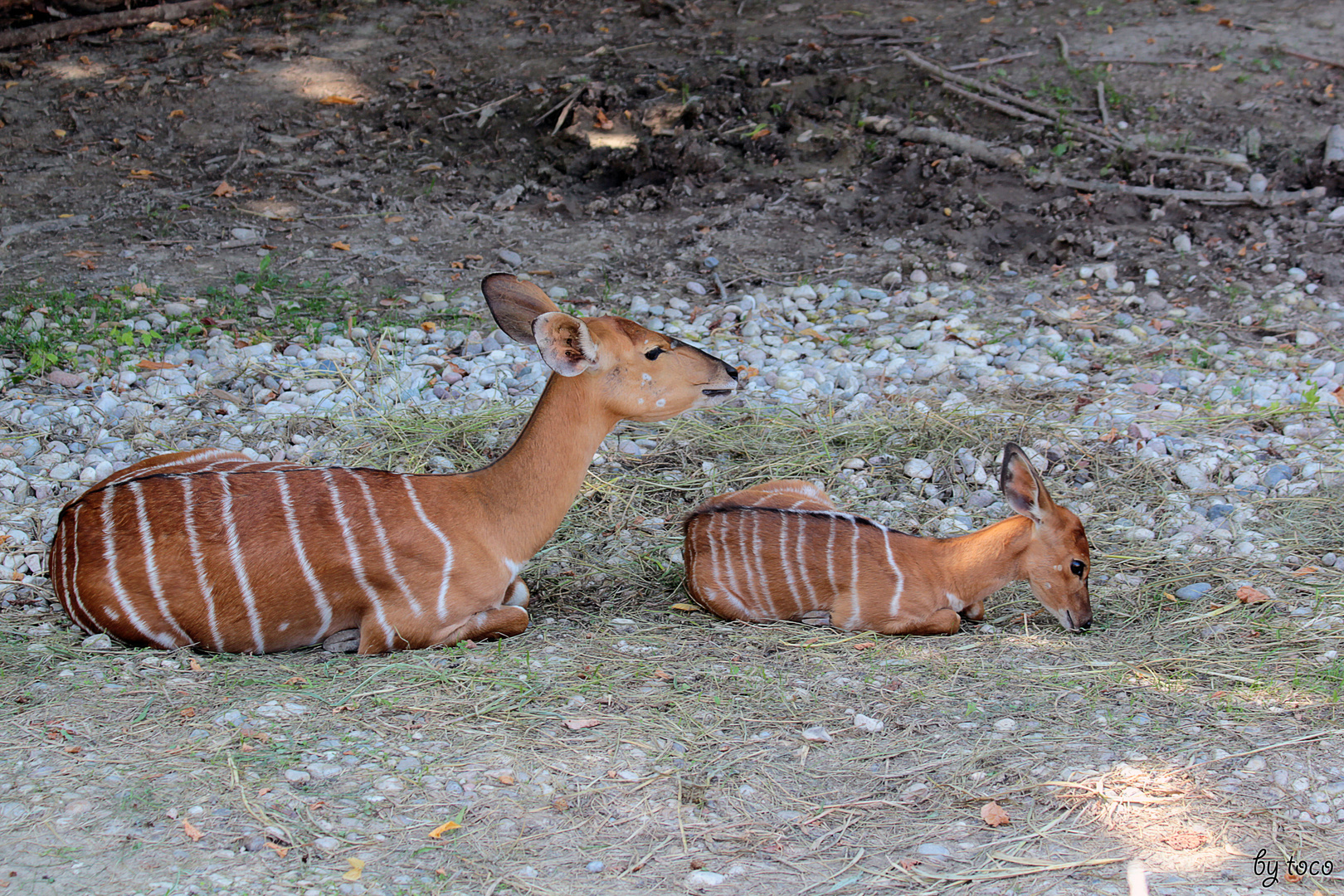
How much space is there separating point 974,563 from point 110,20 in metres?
8.89

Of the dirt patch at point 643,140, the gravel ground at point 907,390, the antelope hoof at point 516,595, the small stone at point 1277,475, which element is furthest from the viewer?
the dirt patch at point 643,140

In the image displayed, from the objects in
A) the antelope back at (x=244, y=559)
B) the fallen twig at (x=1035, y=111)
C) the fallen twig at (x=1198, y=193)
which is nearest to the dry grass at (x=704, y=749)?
the antelope back at (x=244, y=559)

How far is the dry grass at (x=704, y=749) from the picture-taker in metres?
2.64

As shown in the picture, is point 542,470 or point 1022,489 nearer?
point 542,470

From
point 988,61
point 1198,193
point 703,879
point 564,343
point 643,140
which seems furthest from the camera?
point 988,61

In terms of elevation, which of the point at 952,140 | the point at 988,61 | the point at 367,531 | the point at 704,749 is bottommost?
the point at 704,749

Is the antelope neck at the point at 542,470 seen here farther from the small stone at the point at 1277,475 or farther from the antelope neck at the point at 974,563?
the small stone at the point at 1277,475

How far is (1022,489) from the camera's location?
14.1 ft

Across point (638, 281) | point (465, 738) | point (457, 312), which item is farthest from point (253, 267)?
point (465, 738)

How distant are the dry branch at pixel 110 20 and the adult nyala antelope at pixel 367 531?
7032 mm

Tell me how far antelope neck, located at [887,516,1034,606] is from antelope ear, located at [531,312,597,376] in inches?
53.3

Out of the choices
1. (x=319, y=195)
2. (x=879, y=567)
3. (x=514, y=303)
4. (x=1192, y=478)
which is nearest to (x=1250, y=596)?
(x=1192, y=478)

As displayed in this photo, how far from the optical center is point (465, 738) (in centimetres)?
316

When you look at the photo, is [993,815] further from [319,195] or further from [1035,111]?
[1035,111]
